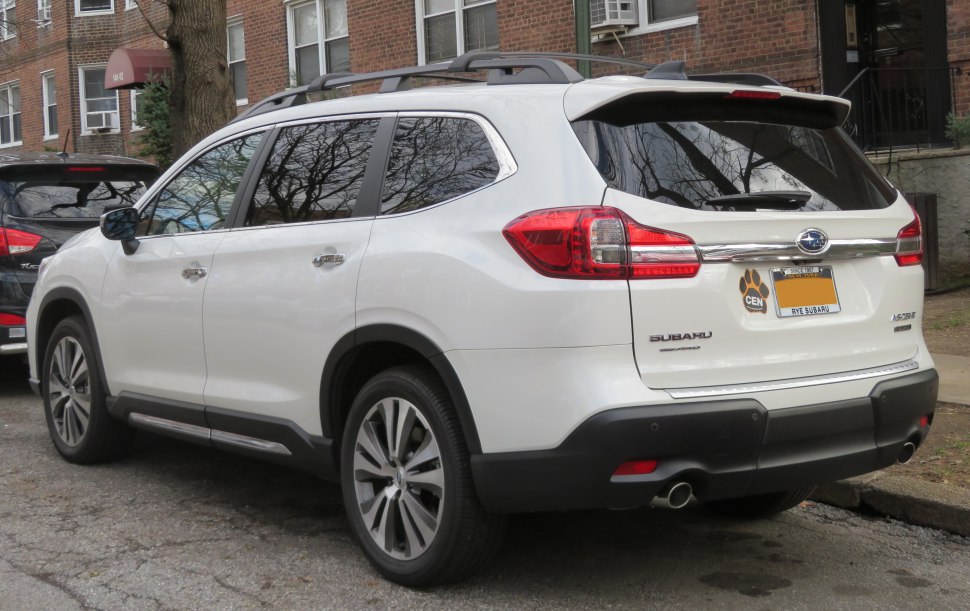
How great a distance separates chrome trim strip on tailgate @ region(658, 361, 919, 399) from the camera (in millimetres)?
3734

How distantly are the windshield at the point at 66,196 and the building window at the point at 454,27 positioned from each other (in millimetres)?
9730

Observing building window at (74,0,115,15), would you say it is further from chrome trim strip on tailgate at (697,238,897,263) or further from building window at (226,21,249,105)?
chrome trim strip on tailgate at (697,238,897,263)

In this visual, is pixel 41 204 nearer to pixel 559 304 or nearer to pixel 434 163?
pixel 434 163

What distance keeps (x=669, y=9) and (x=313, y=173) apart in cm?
1125

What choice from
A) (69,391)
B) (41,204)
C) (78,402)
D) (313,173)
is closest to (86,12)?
(41,204)

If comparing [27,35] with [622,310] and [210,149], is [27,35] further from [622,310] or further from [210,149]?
[622,310]

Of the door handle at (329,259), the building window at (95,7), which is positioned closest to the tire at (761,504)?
the door handle at (329,259)

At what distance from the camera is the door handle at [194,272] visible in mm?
5246

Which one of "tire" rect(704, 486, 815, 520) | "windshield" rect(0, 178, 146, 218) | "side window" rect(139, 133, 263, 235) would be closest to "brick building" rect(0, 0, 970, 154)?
"windshield" rect(0, 178, 146, 218)

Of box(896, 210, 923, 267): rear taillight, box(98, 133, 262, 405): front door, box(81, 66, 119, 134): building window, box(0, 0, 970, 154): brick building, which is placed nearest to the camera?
box(896, 210, 923, 267): rear taillight

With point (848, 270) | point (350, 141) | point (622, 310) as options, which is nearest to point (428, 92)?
point (350, 141)

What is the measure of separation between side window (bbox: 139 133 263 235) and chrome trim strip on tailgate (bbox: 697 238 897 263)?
2385 millimetres

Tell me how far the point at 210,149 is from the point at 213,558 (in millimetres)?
2019

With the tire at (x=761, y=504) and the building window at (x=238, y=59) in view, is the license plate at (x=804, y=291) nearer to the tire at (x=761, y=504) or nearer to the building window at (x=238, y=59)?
the tire at (x=761, y=504)
